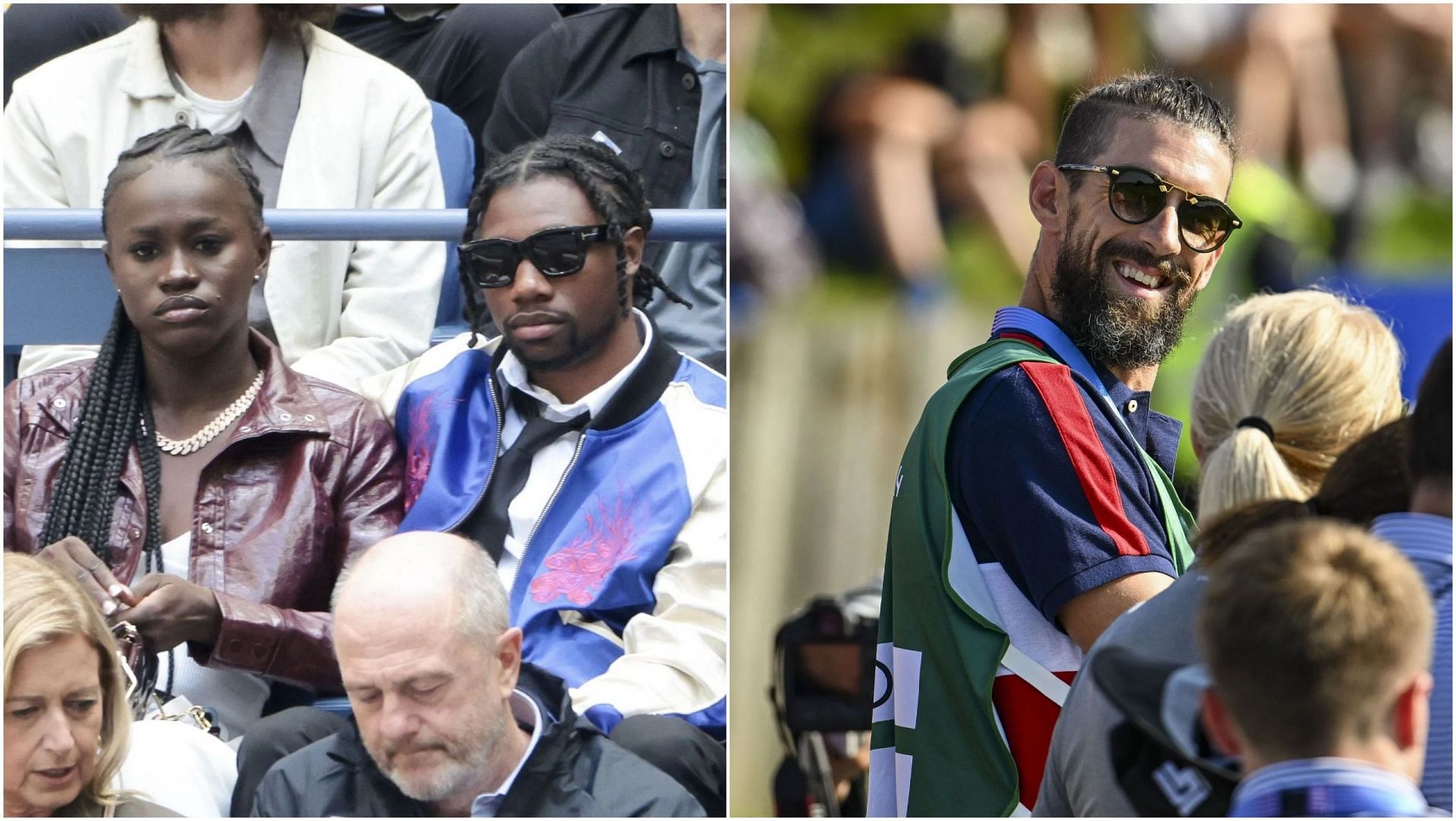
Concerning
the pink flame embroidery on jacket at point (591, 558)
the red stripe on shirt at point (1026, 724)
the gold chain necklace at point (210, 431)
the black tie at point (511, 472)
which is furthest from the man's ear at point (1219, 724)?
the gold chain necklace at point (210, 431)

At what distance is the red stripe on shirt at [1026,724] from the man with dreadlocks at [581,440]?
645mm

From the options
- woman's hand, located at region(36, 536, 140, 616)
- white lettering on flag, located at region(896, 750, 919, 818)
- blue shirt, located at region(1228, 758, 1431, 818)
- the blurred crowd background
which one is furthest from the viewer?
the blurred crowd background

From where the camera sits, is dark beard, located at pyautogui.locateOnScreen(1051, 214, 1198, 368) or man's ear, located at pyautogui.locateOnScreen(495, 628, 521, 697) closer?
dark beard, located at pyautogui.locateOnScreen(1051, 214, 1198, 368)

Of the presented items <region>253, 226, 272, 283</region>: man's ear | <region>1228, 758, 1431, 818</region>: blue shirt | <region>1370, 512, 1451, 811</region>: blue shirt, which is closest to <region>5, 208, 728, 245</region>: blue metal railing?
<region>253, 226, 272, 283</region>: man's ear

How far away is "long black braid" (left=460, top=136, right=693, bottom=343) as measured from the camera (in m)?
3.03

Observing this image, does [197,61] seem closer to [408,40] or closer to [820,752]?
[408,40]

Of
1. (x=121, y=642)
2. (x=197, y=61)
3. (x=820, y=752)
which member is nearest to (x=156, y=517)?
(x=121, y=642)

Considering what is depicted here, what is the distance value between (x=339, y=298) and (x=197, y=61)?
1.59 ft

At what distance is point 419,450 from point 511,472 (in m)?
0.17

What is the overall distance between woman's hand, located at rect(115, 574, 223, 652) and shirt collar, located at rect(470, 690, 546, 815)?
510 millimetres

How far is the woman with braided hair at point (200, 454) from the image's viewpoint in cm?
290

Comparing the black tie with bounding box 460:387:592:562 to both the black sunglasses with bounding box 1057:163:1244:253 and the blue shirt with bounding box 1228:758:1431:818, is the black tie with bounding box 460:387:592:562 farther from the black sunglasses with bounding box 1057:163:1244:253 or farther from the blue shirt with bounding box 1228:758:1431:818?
the blue shirt with bounding box 1228:758:1431:818

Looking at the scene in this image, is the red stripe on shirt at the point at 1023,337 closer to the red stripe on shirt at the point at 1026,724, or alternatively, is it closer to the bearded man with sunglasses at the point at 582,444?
the red stripe on shirt at the point at 1026,724

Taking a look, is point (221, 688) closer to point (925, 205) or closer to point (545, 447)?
point (545, 447)
